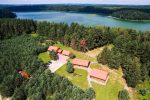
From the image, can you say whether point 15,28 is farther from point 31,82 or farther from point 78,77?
point 78,77

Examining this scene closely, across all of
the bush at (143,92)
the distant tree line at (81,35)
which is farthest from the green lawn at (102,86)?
Result: the distant tree line at (81,35)

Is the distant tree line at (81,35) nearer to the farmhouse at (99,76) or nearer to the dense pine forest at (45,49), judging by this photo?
the dense pine forest at (45,49)

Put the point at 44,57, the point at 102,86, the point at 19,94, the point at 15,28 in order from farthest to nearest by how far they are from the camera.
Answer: the point at 15,28, the point at 44,57, the point at 102,86, the point at 19,94

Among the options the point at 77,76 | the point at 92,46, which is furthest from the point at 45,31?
the point at 77,76

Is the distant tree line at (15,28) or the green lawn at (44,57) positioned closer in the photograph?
the green lawn at (44,57)

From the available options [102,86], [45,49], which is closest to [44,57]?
[45,49]

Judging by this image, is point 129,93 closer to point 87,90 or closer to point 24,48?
point 87,90
